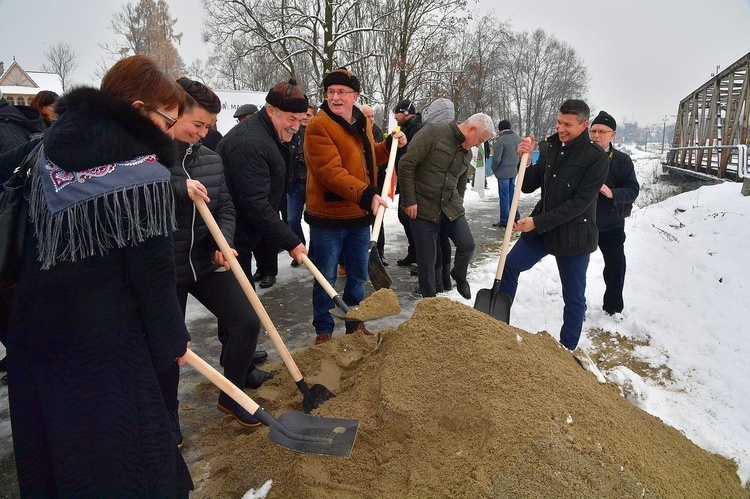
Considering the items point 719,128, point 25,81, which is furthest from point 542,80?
point 25,81

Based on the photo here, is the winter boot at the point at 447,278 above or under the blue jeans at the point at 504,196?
under

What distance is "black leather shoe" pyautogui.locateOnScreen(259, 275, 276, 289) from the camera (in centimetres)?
561

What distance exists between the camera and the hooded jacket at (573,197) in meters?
3.63

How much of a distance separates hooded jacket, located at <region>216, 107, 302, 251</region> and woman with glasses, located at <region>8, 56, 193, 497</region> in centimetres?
152

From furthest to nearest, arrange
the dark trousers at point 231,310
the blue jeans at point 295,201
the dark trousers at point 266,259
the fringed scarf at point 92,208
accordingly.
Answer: the blue jeans at point 295,201 → the dark trousers at point 266,259 → the dark trousers at point 231,310 → the fringed scarf at point 92,208

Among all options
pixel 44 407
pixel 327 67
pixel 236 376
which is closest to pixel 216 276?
pixel 236 376

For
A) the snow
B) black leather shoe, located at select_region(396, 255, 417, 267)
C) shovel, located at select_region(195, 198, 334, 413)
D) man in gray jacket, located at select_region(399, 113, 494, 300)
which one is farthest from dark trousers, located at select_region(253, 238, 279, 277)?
shovel, located at select_region(195, 198, 334, 413)

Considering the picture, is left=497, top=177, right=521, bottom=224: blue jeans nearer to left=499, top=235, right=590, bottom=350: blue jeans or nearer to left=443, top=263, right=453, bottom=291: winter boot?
left=443, top=263, right=453, bottom=291: winter boot

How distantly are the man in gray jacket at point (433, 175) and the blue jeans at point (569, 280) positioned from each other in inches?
32.1

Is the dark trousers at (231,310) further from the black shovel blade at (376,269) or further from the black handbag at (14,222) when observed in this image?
the black shovel blade at (376,269)

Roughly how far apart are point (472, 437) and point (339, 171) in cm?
218

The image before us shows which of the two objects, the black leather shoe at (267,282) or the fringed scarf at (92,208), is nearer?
the fringed scarf at (92,208)

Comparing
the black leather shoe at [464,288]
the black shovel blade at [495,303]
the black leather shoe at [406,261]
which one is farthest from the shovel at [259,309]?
the black leather shoe at [406,261]

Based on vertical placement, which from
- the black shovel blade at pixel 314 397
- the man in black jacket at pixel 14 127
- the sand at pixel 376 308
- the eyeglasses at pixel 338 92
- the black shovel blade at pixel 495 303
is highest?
the eyeglasses at pixel 338 92
